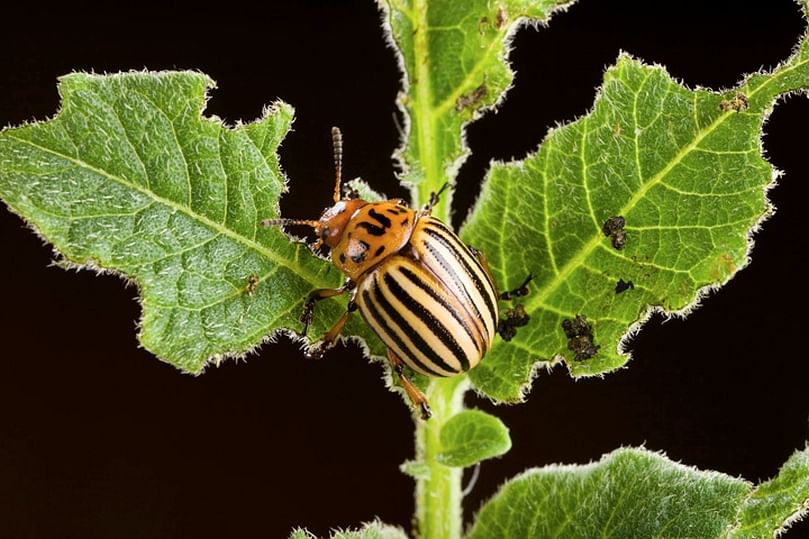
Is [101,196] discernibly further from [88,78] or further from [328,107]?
[328,107]

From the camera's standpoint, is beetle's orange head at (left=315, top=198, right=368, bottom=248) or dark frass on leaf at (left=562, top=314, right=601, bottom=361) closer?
dark frass on leaf at (left=562, top=314, right=601, bottom=361)

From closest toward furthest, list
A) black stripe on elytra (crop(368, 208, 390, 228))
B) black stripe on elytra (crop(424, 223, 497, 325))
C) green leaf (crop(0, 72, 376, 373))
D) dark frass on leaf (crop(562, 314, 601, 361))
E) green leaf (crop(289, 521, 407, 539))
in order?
green leaf (crop(289, 521, 407, 539)) → green leaf (crop(0, 72, 376, 373)) → dark frass on leaf (crop(562, 314, 601, 361)) → black stripe on elytra (crop(424, 223, 497, 325)) → black stripe on elytra (crop(368, 208, 390, 228))

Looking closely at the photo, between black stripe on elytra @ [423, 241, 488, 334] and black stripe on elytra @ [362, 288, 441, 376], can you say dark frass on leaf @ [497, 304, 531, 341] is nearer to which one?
black stripe on elytra @ [423, 241, 488, 334]

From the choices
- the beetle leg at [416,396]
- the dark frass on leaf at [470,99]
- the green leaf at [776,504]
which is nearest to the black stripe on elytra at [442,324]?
the beetle leg at [416,396]

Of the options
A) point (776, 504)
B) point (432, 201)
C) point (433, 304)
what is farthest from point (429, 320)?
point (776, 504)

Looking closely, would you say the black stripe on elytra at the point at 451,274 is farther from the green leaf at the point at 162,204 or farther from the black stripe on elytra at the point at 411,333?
the green leaf at the point at 162,204

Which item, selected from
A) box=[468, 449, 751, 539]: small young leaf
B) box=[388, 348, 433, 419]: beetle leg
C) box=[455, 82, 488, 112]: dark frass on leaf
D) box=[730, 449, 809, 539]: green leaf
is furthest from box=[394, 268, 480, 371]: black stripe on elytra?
box=[730, 449, 809, 539]: green leaf

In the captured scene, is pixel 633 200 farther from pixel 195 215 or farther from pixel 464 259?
pixel 195 215
